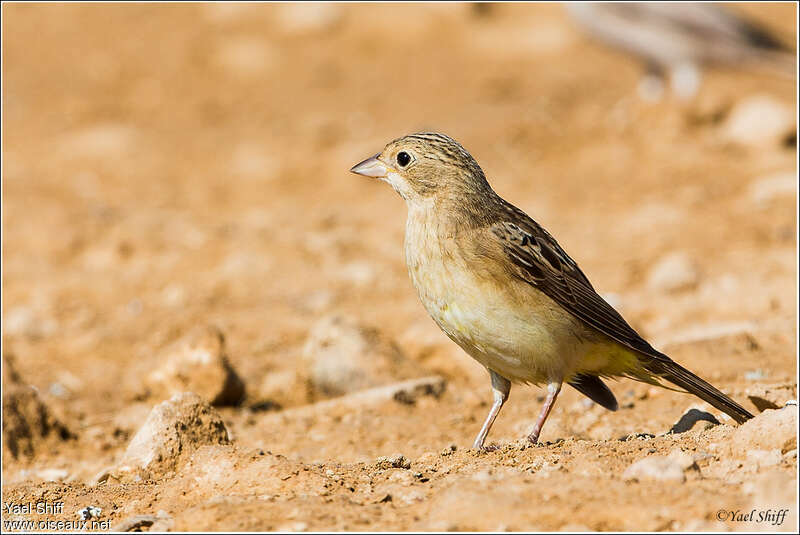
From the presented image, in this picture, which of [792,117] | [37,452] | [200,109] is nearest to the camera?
Answer: [37,452]

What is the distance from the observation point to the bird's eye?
226 inches

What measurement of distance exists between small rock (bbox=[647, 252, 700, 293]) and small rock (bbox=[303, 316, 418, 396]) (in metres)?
2.78

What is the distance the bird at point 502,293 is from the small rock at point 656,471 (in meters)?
1.18

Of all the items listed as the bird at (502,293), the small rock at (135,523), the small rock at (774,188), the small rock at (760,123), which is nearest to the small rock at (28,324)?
the bird at (502,293)

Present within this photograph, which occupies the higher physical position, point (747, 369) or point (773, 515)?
point (773, 515)

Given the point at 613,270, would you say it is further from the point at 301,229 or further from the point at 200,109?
the point at 200,109

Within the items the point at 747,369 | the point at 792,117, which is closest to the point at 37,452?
the point at 747,369

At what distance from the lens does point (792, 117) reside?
13.4 meters

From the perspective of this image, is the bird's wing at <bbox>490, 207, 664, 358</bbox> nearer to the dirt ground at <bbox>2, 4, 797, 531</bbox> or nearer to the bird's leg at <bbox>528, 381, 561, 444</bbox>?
the bird's leg at <bbox>528, 381, 561, 444</bbox>

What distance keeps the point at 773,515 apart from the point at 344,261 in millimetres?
7633

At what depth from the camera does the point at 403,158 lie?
18.9 feet

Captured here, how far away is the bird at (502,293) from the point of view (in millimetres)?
5191

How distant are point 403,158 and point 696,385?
1.89 m

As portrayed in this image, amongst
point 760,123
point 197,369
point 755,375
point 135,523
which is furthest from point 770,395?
point 760,123
